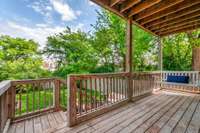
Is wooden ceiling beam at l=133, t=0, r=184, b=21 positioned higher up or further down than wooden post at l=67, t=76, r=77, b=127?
higher up

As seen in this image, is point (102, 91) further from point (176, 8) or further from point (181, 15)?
point (181, 15)

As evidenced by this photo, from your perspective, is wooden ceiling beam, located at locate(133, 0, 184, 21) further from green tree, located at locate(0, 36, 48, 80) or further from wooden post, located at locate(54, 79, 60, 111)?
green tree, located at locate(0, 36, 48, 80)

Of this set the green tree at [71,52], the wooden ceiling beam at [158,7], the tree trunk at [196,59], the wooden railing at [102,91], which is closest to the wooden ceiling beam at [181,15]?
the wooden ceiling beam at [158,7]

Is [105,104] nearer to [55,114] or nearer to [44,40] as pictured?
[55,114]

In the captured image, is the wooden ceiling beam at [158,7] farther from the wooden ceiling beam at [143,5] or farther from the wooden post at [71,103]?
the wooden post at [71,103]

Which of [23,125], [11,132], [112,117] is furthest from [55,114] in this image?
[112,117]

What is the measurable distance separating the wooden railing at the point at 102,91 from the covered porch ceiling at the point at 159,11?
1.65m

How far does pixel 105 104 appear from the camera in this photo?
301 centimetres

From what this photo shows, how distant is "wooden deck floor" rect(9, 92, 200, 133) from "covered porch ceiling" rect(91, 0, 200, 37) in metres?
2.42

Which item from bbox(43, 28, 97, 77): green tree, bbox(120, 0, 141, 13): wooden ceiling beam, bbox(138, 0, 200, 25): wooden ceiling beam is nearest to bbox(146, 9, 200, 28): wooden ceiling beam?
bbox(138, 0, 200, 25): wooden ceiling beam

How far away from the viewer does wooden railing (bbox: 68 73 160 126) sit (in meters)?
2.30

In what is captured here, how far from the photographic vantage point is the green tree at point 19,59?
673 centimetres

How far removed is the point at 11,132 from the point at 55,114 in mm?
1030

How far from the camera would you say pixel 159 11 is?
3.66m
